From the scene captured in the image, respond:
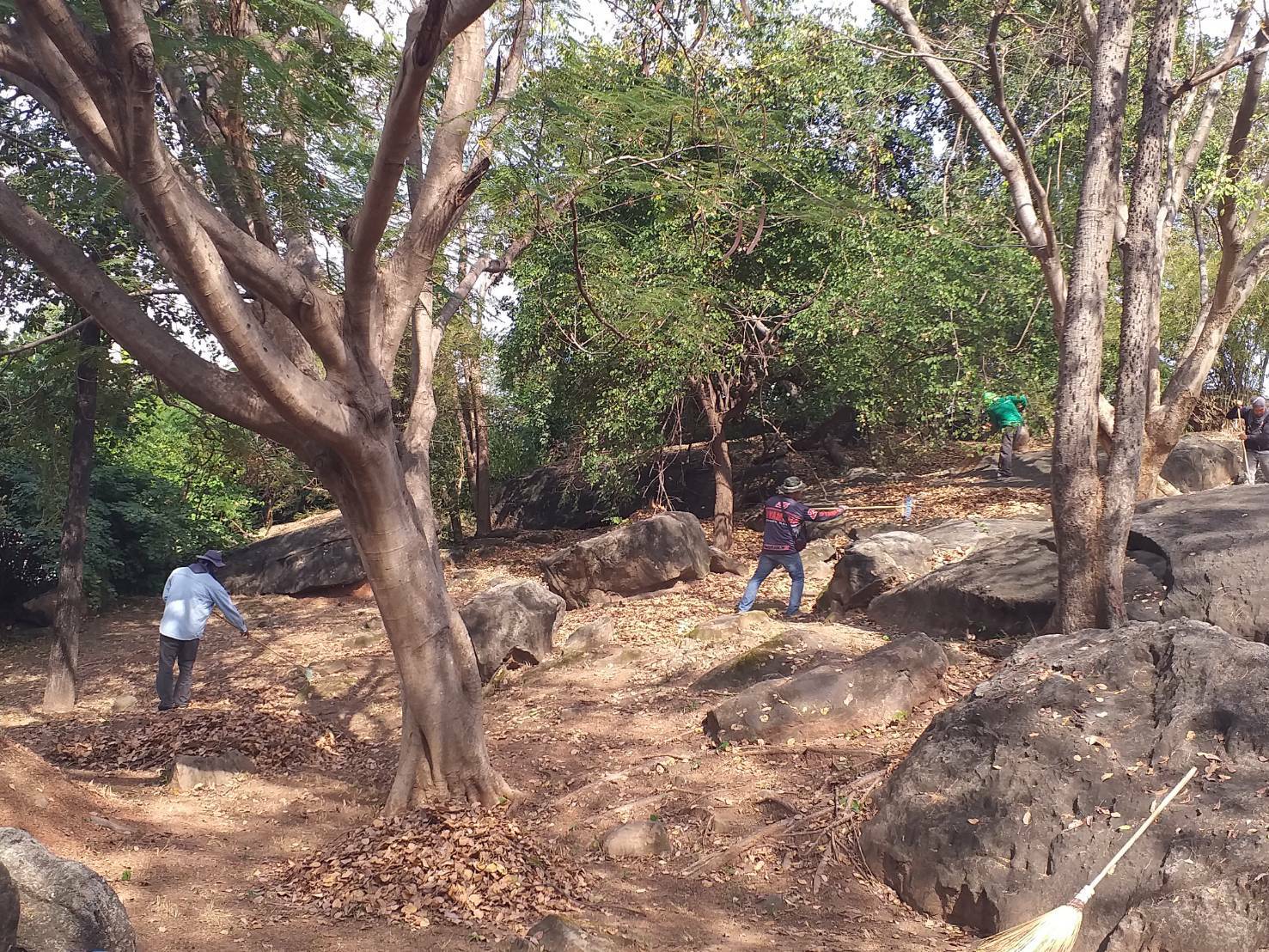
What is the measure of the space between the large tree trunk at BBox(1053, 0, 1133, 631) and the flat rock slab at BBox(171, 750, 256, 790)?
6.73m

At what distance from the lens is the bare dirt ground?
16.2 feet

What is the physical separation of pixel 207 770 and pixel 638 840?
3.68 m

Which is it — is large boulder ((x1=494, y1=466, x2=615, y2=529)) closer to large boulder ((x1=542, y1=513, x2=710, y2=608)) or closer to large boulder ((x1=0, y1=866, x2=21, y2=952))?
large boulder ((x1=542, y1=513, x2=710, y2=608))

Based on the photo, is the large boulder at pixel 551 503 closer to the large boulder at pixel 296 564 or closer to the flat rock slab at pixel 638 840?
the large boulder at pixel 296 564

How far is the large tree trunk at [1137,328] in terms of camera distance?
23.7ft

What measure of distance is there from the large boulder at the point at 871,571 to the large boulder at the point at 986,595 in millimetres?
289

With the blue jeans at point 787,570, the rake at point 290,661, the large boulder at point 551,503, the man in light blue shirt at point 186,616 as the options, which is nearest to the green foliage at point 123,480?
the man in light blue shirt at point 186,616

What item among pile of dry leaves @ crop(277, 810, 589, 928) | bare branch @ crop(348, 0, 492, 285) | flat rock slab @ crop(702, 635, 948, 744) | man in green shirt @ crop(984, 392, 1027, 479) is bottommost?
pile of dry leaves @ crop(277, 810, 589, 928)

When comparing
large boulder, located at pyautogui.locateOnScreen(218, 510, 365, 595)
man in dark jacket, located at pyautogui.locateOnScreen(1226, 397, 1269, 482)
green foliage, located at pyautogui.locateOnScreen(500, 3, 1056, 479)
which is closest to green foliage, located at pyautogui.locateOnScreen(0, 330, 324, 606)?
large boulder, located at pyautogui.locateOnScreen(218, 510, 365, 595)

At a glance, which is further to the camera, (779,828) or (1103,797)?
(779,828)

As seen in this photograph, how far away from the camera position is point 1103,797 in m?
4.87

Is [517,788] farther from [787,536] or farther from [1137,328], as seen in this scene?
[1137,328]

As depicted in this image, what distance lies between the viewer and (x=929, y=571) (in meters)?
10.7

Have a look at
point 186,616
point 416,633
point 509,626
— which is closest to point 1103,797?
point 416,633
